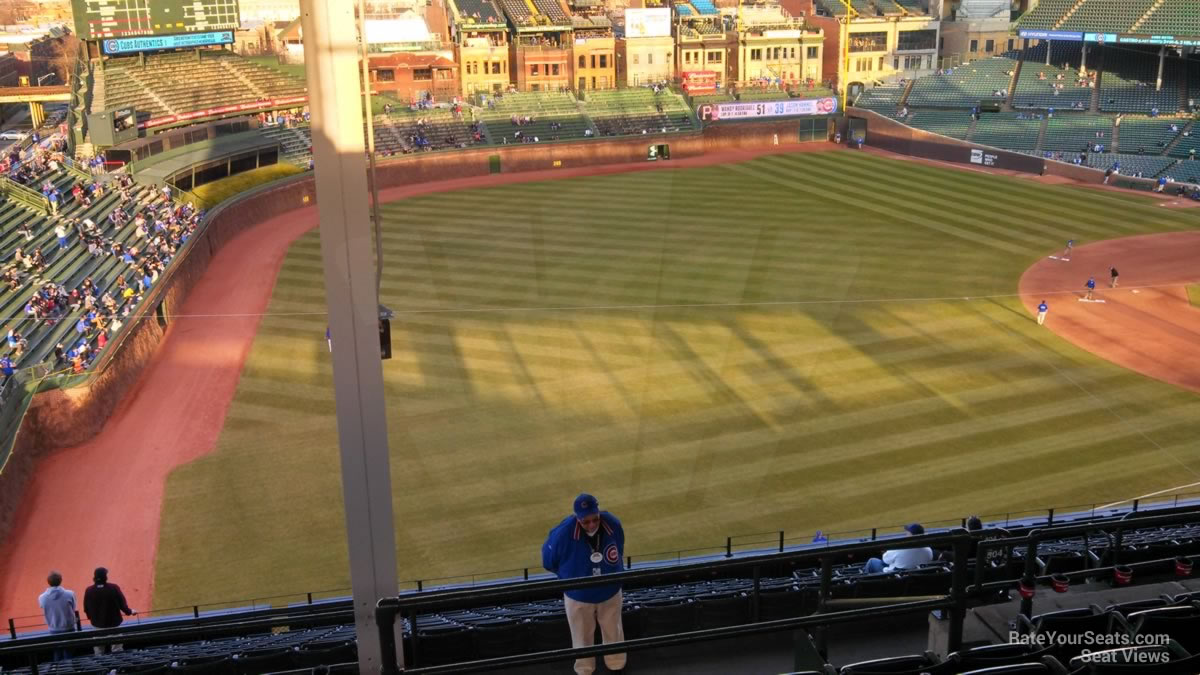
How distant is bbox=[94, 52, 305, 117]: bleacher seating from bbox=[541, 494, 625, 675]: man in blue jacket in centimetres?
3658

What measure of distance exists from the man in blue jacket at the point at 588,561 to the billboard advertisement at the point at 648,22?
189 ft

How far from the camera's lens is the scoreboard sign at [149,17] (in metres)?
39.5

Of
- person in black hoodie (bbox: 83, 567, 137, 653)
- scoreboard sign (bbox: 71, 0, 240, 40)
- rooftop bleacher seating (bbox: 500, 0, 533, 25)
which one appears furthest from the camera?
rooftop bleacher seating (bbox: 500, 0, 533, 25)

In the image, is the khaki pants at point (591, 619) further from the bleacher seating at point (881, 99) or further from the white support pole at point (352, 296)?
the bleacher seating at point (881, 99)

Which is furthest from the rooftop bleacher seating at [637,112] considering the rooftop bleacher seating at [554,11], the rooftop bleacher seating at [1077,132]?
the rooftop bleacher seating at [1077,132]

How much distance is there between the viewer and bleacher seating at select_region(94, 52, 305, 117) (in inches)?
1575

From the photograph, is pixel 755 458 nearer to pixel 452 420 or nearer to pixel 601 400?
pixel 601 400

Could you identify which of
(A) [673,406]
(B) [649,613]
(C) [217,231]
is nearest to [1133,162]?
(A) [673,406]

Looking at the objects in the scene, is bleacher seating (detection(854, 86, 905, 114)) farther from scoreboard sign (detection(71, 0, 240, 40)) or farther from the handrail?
the handrail

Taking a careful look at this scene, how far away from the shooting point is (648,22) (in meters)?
61.1

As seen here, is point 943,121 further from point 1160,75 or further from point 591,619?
point 591,619

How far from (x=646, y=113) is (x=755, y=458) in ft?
134

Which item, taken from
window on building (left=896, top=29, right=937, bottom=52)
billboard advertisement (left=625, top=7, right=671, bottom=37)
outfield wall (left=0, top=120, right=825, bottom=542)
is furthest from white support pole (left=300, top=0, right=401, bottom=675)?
window on building (left=896, top=29, right=937, bottom=52)

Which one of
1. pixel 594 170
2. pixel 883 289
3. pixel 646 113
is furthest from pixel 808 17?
pixel 883 289
